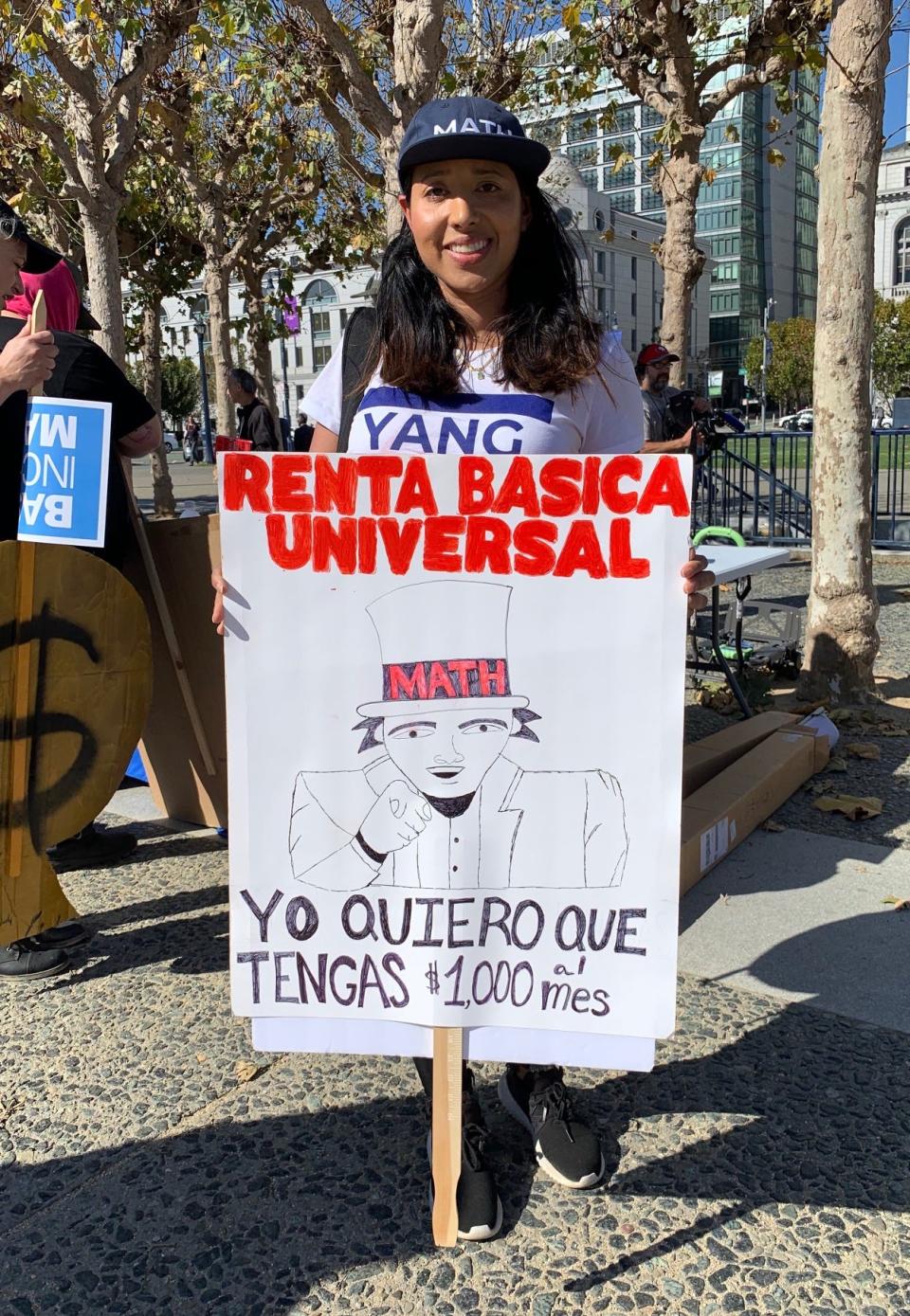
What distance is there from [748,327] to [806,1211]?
101 m

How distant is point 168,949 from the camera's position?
3.20m

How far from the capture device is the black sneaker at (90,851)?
12.5 feet

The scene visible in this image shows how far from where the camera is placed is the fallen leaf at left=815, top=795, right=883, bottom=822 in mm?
3984

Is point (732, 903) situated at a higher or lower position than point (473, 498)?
lower

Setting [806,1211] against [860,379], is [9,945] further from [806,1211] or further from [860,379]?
[860,379]

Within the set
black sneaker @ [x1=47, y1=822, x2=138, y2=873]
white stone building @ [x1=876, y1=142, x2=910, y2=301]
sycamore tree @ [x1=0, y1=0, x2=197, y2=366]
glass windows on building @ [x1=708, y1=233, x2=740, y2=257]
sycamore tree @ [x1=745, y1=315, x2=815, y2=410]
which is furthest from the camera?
glass windows on building @ [x1=708, y1=233, x2=740, y2=257]

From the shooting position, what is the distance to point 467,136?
1.86 m

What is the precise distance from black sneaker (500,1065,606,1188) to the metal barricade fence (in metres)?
9.05

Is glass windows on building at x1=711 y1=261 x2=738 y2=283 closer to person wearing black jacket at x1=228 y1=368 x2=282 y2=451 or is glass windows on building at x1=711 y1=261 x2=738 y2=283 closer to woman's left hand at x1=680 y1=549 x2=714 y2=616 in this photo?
person wearing black jacket at x1=228 y1=368 x2=282 y2=451

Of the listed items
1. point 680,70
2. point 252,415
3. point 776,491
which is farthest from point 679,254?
point 252,415

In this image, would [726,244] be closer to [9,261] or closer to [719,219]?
[719,219]

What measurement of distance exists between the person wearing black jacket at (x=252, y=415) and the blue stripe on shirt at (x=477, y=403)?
842cm

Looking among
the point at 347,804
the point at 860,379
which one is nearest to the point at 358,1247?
the point at 347,804

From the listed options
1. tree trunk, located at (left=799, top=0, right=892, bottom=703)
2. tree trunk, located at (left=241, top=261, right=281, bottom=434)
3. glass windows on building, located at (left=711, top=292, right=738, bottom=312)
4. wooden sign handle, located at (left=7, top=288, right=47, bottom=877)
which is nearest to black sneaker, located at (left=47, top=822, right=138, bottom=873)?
wooden sign handle, located at (left=7, top=288, right=47, bottom=877)
